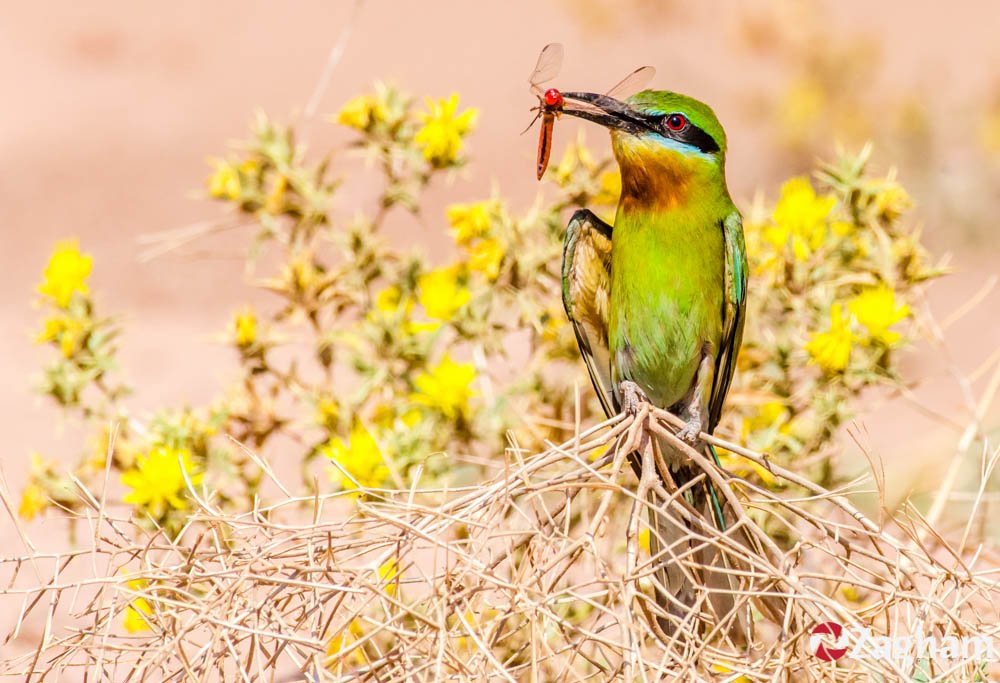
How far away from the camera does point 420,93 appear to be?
264 inches

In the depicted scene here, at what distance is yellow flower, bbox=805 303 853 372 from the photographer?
7.09 ft

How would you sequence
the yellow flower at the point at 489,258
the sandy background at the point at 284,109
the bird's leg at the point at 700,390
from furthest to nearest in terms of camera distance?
the sandy background at the point at 284,109
the yellow flower at the point at 489,258
the bird's leg at the point at 700,390

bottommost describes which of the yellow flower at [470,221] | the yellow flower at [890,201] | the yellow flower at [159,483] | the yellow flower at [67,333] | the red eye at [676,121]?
the yellow flower at [159,483]

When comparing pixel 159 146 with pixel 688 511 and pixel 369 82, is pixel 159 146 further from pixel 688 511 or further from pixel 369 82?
pixel 688 511

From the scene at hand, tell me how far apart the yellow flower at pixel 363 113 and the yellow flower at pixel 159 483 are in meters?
0.73

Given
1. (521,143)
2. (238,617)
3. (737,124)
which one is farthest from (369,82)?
(238,617)

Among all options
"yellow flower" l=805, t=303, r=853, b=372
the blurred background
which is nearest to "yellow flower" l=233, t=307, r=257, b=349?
"yellow flower" l=805, t=303, r=853, b=372

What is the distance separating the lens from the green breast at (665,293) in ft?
6.77

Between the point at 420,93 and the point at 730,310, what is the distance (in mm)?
4884

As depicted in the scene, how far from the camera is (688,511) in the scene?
139 cm

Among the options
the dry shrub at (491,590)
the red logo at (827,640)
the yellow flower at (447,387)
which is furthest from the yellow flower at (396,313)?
the red logo at (827,640)

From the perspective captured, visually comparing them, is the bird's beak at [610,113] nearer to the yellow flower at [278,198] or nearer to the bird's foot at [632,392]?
the bird's foot at [632,392]

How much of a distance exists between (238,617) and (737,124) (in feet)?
19.3

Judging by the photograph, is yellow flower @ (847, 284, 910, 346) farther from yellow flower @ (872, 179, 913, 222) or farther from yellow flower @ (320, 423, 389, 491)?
yellow flower @ (320, 423, 389, 491)
